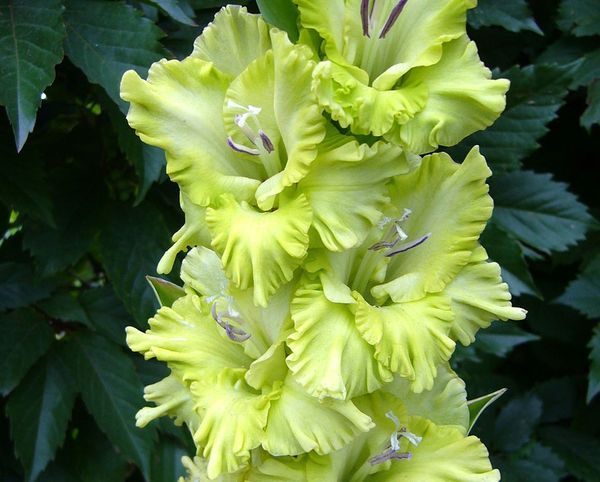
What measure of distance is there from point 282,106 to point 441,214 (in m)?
0.17

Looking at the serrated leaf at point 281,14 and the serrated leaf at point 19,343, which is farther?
the serrated leaf at point 19,343

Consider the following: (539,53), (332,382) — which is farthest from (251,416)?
(539,53)

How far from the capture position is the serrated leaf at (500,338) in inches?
43.9

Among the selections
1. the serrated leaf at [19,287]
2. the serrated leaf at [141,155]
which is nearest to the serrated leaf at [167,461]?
the serrated leaf at [19,287]

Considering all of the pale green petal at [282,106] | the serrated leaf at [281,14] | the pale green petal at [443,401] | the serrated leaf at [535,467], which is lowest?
the serrated leaf at [535,467]

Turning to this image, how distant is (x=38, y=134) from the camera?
1120 millimetres

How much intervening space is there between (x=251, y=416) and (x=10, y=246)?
679 mm

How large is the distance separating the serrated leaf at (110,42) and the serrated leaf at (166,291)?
264mm

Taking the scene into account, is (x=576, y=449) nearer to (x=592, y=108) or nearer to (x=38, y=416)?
(x=592, y=108)

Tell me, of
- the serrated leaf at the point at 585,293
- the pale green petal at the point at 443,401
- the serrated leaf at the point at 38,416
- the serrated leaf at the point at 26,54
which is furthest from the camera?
the serrated leaf at the point at 585,293

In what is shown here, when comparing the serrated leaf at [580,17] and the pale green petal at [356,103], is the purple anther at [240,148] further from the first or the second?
the serrated leaf at [580,17]

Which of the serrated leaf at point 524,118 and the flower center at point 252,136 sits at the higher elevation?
the flower center at point 252,136

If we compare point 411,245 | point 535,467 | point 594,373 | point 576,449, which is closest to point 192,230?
point 411,245

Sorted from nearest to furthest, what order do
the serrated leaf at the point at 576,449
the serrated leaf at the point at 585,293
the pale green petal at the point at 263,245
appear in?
the pale green petal at the point at 263,245 → the serrated leaf at the point at 585,293 → the serrated leaf at the point at 576,449
